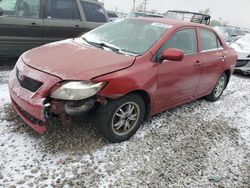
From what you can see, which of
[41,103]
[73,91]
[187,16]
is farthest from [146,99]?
[187,16]

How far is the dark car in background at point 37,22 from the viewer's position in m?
5.81

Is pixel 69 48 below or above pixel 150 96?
above

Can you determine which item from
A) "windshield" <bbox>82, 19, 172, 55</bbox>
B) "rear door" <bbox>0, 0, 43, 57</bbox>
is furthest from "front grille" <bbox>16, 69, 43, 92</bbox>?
"rear door" <bbox>0, 0, 43, 57</bbox>

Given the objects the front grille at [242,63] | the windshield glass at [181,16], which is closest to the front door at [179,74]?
the front grille at [242,63]

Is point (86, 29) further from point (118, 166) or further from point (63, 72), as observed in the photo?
point (118, 166)

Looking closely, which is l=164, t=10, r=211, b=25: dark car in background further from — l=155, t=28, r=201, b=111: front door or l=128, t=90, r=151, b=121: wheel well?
l=128, t=90, r=151, b=121: wheel well

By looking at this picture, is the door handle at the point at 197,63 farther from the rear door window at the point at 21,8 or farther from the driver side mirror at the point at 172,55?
the rear door window at the point at 21,8

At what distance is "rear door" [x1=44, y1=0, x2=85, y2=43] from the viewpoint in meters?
6.25

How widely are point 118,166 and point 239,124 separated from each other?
2.69m

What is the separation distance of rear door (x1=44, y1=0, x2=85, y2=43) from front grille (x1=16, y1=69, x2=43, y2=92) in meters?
3.22

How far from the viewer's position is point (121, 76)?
3.25 m

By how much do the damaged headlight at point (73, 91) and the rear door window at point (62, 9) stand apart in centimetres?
381

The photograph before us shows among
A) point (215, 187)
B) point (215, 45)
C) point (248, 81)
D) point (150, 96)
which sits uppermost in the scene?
point (215, 45)

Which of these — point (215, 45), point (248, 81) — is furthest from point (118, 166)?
point (248, 81)
